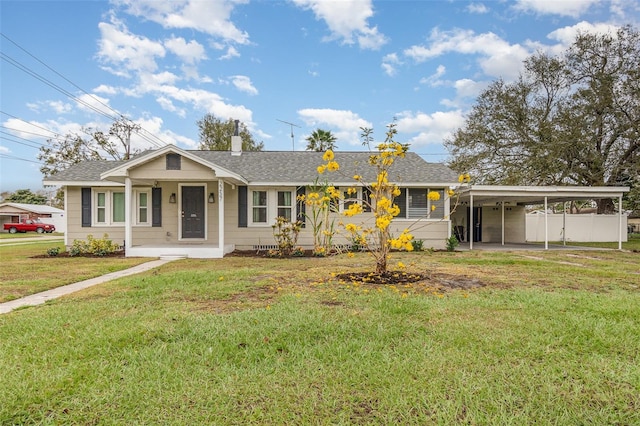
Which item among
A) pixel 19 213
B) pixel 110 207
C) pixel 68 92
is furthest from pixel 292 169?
pixel 19 213

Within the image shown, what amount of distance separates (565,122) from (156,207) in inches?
775

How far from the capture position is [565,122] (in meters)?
18.9

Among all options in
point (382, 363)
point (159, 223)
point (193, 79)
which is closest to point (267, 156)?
point (159, 223)

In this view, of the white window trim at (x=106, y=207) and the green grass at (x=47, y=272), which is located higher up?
the white window trim at (x=106, y=207)

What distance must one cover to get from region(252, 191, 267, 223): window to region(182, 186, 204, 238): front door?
1830 millimetres

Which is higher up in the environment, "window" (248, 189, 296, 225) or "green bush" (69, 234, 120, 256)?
"window" (248, 189, 296, 225)

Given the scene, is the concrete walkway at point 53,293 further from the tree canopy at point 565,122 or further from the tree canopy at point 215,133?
the tree canopy at point 215,133

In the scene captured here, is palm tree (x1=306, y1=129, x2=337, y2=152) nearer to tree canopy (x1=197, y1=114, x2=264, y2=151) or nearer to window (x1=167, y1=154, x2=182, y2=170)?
tree canopy (x1=197, y1=114, x2=264, y2=151)

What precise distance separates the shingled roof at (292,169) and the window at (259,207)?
649 mm

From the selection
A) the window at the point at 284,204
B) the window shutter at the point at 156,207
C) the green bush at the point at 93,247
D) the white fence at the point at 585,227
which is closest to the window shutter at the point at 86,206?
the green bush at the point at 93,247

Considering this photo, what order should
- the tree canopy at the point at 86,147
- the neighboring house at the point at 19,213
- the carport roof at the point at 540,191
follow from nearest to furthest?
the carport roof at the point at 540,191 < the tree canopy at the point at 86,147 < the neighboring house at the point at 19,213

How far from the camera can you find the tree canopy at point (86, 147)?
31.6m

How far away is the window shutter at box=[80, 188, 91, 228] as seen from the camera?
1293cm

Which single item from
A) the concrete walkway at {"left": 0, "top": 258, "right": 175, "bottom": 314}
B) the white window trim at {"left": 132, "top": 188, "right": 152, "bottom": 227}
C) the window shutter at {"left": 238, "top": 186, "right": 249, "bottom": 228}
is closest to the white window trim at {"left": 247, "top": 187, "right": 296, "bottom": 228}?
the window shutter at {"left": 238, "top": 186, "right": 249, "bottom": 228}
